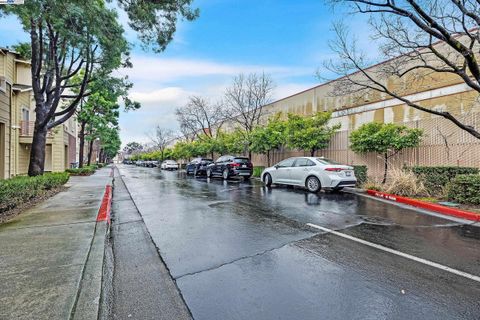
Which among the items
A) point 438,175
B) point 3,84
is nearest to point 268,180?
point 438,175

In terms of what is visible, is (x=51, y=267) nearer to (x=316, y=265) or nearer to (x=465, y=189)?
(x=316, y=265)

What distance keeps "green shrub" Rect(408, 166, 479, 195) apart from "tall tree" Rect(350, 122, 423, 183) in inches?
61.1

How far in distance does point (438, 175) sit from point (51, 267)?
36.8 ft

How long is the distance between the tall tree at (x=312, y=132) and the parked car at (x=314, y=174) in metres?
2.80

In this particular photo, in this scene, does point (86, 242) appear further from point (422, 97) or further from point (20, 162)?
point (20, 162)

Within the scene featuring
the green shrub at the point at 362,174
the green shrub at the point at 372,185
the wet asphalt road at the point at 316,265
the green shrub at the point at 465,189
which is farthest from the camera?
the green shrub at the point at 362,174

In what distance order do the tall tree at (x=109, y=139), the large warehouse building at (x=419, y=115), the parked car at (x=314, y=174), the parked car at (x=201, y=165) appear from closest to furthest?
1. the large warehouse building at (x=419, y=115)
2. the parked car at (x=314, y=174)
3. the parked car at (x=201, y=165)
4. the tall tree at (x=109, y=139)

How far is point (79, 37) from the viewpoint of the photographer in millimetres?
8258

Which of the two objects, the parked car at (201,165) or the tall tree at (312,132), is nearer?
the tall tree at (312,132)

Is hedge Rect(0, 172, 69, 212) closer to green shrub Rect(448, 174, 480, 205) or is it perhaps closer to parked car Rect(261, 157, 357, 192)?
parked car Rect(261, 157, 357, 192)

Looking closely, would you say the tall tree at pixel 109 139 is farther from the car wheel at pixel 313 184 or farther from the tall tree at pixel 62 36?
the car wheel at pixel 313 184

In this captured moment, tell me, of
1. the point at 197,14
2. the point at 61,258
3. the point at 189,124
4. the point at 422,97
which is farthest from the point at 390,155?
the point at 189,124

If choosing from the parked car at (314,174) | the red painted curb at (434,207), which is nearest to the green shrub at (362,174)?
the parked car at (314,174)

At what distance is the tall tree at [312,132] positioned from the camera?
50.2 feet
